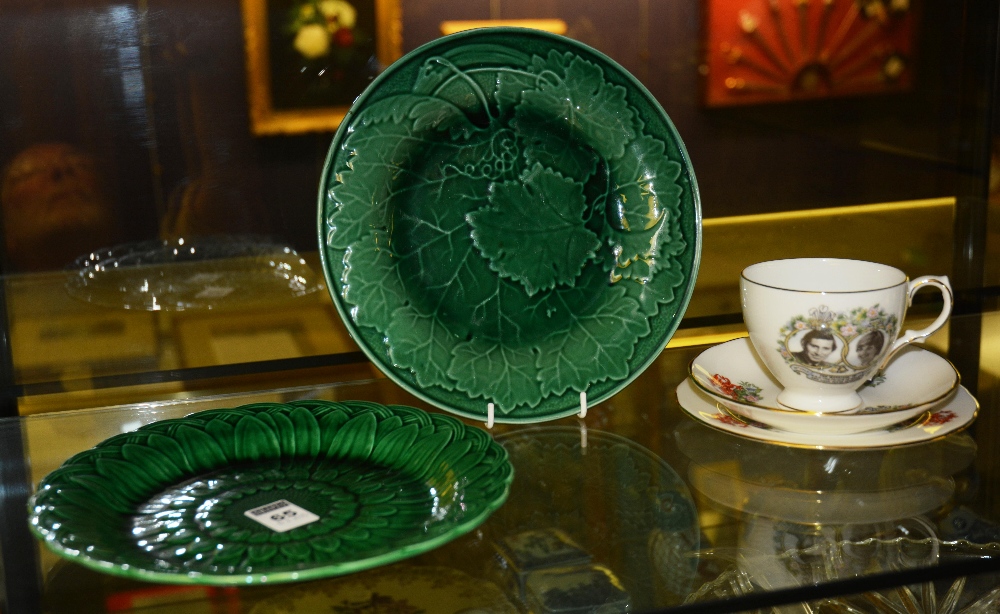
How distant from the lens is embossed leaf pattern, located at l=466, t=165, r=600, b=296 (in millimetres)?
699

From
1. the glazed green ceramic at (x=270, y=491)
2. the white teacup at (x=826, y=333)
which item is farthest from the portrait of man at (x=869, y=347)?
the glazed green ceramic at (x=270, y=491)

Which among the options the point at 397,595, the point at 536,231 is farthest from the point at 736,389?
the point at 397,595

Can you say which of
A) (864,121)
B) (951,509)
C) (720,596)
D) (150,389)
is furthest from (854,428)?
(150,389)

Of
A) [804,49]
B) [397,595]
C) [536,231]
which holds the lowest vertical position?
[397,595]

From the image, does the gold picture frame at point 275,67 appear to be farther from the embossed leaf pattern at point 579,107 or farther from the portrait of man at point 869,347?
the portrait of man at point 869,347

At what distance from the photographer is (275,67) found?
29.5 inches

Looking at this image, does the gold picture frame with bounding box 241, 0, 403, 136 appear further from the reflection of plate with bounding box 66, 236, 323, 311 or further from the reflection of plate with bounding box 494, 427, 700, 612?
the reflection of plate with bounding box 494, 427, 700, 612

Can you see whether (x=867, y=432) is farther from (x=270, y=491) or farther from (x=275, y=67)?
(x=275, y=67)

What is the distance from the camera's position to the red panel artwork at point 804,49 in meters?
0.82

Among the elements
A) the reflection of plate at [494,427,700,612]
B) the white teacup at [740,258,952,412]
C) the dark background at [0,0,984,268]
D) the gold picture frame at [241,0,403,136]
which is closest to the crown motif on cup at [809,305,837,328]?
the white teacup at [740,258,952,412]

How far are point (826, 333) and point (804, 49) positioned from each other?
1.09 feet

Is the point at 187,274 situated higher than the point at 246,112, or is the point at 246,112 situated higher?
the point at 246,112

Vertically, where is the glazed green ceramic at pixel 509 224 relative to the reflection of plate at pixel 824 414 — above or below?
above

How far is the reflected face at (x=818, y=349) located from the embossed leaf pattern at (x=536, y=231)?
16 centimetres
